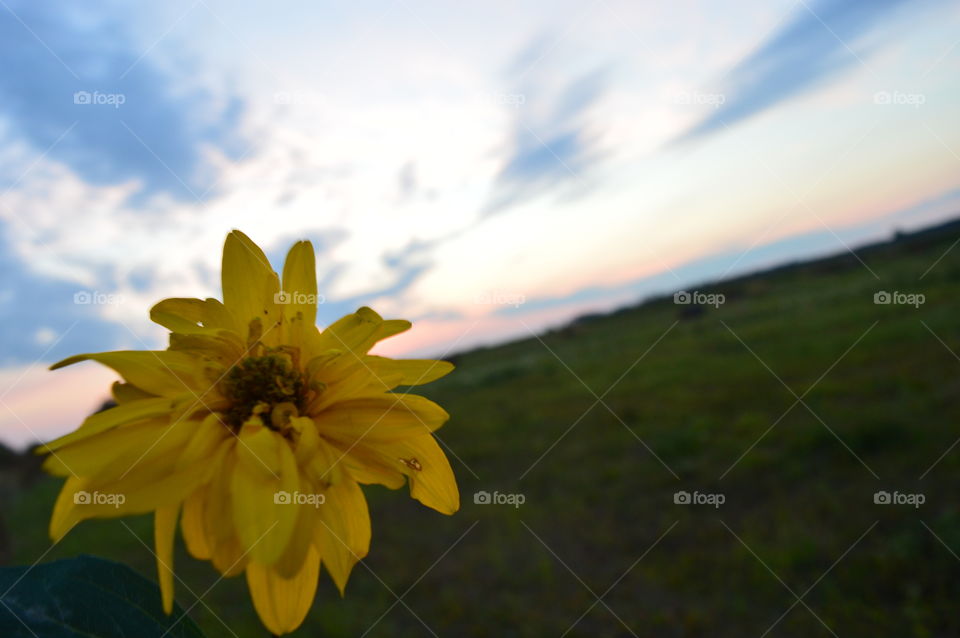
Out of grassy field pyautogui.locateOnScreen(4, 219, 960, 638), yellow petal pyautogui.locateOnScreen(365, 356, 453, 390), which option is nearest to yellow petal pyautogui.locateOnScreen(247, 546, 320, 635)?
yellow petal pyautogui.locateOnScreen(365, 356, 453, 390)

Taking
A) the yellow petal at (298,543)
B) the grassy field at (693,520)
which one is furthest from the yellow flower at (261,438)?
the grassy field at (693,520)

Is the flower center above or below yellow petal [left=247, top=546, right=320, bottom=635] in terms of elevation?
above

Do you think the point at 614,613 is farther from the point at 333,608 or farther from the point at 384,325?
the point at 384,325

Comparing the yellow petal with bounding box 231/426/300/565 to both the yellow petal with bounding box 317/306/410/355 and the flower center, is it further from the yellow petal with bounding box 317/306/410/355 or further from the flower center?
the yellow petal with bounding box 317/306/410/355

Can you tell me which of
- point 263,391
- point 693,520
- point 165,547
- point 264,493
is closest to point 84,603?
point 165,547

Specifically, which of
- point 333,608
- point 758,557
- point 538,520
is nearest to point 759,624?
point 758,557

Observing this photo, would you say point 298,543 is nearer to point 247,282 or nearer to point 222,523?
point 222,523
